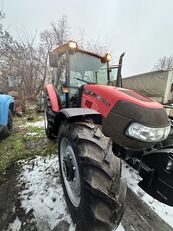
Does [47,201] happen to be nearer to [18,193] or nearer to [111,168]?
[18,193]

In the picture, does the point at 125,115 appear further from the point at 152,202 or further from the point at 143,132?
the point at 152,202

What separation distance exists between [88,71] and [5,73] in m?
11.7

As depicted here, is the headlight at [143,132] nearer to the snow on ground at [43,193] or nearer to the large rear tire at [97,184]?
the large rear tire at [97,184]

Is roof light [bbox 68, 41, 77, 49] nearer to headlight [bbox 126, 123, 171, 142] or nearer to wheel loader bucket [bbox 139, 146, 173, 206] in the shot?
headlight [bbox 126, 123, 171, 142]

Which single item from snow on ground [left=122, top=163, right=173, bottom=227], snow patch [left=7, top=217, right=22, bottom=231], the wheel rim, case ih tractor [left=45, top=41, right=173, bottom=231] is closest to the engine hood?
case ih tractor [left=45, top=41, right=173, bottom=231]

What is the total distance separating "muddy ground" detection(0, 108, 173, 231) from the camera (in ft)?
5.90

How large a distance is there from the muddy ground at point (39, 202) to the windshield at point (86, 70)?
1643 millimetres

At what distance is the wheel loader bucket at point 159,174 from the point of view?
4.24ft

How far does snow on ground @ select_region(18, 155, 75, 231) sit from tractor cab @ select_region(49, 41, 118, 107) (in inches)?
48.9

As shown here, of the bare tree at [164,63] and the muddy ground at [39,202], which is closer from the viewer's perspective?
the muddy ground at [39,202]

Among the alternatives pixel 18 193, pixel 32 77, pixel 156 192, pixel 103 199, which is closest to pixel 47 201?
pixel 18 193

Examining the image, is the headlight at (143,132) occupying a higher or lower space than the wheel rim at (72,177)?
higher

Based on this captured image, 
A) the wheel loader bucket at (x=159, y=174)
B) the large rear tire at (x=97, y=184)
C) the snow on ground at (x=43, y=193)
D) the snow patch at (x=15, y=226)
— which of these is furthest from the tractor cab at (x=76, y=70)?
the snow patch at (x=15, y=226)

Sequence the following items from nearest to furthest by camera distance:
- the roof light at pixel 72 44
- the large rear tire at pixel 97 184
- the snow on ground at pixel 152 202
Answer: the large rear tire at pixel 97 184 < the snow on ground at pixel 152 202 < the roof light at pixel 72 44
